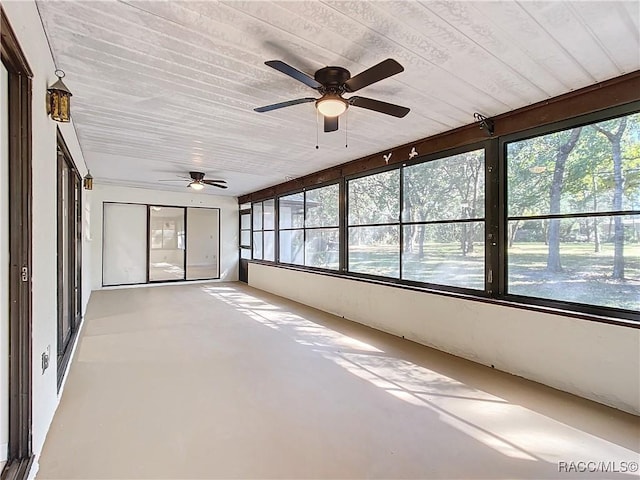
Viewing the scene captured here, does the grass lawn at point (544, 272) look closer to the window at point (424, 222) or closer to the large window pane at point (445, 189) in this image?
the window at point (424, 222)

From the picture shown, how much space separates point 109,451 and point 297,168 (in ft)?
16.2

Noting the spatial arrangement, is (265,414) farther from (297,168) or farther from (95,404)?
(297,168)

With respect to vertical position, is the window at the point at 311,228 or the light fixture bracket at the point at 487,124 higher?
the light fixture bracket at the point at 487,124

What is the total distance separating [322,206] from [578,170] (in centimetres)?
417

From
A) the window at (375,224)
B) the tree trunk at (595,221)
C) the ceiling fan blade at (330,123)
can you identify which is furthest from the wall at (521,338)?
the ceiling fan blade at (330,123)

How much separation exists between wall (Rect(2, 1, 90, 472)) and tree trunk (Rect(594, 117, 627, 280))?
13.2 feet

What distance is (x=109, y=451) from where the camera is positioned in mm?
2084

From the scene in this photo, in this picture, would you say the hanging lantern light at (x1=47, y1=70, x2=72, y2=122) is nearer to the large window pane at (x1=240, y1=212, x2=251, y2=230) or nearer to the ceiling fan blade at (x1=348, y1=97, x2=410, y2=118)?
the ceiling fan blade at (x1=348, y1=97, x2=410, y2=118)

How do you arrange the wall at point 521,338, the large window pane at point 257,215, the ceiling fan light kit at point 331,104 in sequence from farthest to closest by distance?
the large window pane at point 257,215 → the wall at point 521,338 → the ceiling fan light kit at point 331,104

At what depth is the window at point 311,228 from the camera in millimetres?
6195

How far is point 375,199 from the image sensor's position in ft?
17.2

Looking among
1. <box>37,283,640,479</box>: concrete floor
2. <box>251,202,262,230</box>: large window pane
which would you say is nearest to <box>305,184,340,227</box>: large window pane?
<box>251,202,262,230</box>: large window pane

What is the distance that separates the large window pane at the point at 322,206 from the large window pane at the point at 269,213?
1633 mm

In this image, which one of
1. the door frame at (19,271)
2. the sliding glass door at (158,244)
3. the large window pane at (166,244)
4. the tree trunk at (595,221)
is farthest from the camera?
the large window pane at (166,244)
